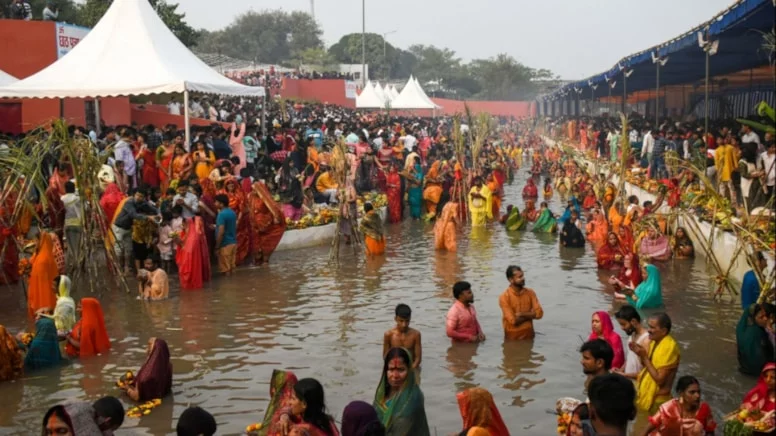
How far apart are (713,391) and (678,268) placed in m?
6.33

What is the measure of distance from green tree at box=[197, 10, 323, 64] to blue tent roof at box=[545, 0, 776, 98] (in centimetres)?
6420

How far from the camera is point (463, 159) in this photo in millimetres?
21406

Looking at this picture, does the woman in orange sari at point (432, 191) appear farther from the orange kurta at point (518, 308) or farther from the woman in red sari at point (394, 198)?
the orange kurta at point (518, 308)

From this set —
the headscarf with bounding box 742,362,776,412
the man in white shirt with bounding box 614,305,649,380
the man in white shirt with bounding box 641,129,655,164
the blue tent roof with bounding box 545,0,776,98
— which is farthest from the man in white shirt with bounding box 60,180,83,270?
the man in white shirt with bounding box 641,129,655,164

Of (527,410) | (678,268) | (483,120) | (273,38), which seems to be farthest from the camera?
(273,38)

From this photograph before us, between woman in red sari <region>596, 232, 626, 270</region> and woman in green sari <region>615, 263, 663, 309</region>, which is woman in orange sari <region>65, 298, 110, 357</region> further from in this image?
woman in red sari <region>596, 232, 626, 270</region>

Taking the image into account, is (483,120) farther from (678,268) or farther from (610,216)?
(678,268)

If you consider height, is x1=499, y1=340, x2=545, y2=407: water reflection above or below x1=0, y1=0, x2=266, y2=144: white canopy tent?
below

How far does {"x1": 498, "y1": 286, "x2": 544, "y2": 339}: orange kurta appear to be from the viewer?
9.55m

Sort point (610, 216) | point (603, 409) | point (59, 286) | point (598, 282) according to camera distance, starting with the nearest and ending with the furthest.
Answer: point (603, 409)
point (59, 286)
point (598, 282)
point (610, 216)

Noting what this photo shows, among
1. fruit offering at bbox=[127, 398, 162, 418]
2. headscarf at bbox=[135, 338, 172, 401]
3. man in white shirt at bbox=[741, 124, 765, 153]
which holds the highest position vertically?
man in white shirt at bbox=[741, 124, 765, 153]

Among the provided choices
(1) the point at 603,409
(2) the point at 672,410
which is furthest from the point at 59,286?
(1) the point at 603,409

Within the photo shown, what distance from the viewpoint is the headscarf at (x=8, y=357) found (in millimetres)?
8398

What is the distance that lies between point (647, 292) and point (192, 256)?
609 cm
